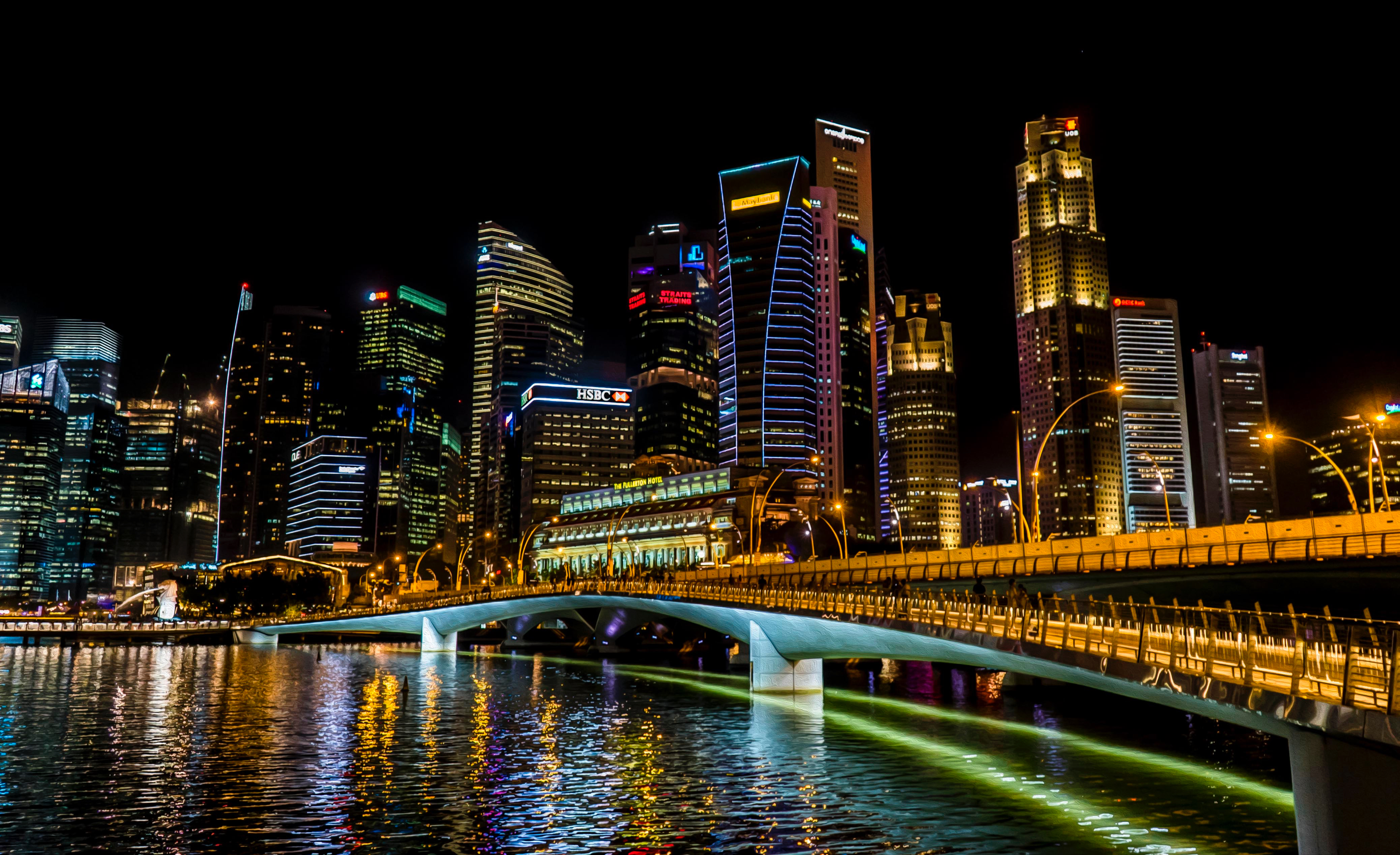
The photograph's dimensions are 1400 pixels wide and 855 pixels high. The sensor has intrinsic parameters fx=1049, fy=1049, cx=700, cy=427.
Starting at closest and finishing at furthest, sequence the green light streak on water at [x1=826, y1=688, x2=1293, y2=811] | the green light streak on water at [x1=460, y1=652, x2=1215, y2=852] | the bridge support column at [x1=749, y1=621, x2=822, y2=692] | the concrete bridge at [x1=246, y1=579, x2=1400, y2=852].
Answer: the concrete bridge at [x1=246, y1=579, x2=1400, y2=852]
the green light streak on water at [x1=460, y1=652, x2=1215, y2=852]
the green light streak on water at [x1=826, y1=688, x2=1293, y2=811]
the bridge support column at [x1=749, y1=621, x2=822, y2=692]

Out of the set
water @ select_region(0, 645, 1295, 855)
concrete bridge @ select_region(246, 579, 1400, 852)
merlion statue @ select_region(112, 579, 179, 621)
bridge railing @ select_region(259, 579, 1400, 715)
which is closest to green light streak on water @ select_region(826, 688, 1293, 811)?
water @ select_region(0, 645, 1295, 855)

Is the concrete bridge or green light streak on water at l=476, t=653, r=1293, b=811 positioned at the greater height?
the concrete bridge

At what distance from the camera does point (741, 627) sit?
219ft

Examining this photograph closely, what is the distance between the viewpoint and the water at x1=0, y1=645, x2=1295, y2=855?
901 inches

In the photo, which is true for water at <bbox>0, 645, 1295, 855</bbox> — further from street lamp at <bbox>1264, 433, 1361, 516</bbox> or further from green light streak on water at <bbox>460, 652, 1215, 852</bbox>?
street lamp at <bbox>1264, 433, 1361, 516</bbox>

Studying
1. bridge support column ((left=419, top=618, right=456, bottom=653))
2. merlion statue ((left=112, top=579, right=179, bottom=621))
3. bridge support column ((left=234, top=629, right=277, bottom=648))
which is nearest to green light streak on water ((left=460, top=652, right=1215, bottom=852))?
bridge support column ((left=419, top=618, right=456, bottom=653))

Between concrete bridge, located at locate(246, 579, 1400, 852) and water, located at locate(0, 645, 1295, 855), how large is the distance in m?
3.16

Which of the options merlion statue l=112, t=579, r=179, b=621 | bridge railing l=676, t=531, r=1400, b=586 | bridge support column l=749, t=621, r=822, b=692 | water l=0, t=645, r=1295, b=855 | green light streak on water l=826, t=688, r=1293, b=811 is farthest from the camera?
merlion statue l=112, t=579, r=179, b=621

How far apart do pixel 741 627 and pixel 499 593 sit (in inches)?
1795

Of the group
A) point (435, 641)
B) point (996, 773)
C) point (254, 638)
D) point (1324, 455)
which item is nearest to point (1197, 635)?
point (996, 773)

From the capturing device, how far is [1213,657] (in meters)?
22.6

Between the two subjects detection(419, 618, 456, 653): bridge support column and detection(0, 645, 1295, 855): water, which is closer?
detection(0, 645, 1295, 855): water

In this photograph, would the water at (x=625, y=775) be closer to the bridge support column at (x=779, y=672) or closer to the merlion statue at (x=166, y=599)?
the bridge support column at (x=779, y=672)

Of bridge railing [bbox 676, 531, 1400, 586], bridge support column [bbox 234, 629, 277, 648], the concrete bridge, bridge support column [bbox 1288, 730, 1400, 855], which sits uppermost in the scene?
bridge railing [bbox 676, 531, 1400, 586]
